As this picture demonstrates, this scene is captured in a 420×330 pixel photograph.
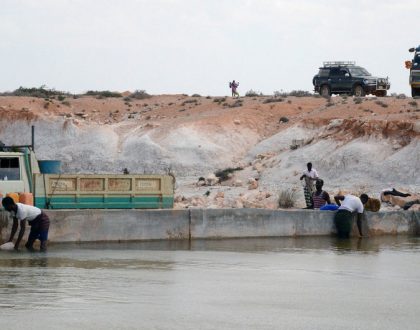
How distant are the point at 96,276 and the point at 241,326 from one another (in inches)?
209

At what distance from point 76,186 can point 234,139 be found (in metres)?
28.2

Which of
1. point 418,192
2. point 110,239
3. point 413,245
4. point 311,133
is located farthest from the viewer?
point 311,133

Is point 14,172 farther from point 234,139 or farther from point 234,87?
point 234,87

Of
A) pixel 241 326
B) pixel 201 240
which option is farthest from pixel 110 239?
pixel 241 326

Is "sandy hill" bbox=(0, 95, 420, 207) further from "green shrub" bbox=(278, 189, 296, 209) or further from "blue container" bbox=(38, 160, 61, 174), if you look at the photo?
"blue container" bbox=(38, 160, 61, 174)

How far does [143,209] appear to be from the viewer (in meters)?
24.6

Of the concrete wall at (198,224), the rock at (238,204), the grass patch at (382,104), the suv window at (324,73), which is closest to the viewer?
the concrete wall at (198,224)

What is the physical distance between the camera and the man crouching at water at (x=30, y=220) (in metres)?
21.3

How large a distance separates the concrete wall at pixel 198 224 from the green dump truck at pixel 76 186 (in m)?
0.37

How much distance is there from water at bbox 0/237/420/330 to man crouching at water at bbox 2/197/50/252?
1.27ft

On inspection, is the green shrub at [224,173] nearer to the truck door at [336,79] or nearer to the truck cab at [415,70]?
the truck cab at [415,70]

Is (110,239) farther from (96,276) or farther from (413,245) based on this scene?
(413,245)

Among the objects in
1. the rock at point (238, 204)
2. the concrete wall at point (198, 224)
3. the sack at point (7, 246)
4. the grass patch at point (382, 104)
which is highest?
the grass patch at point (382, 104)

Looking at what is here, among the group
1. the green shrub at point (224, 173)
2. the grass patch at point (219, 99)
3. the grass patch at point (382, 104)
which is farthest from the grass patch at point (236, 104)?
the green shrub at point (224, 173)
